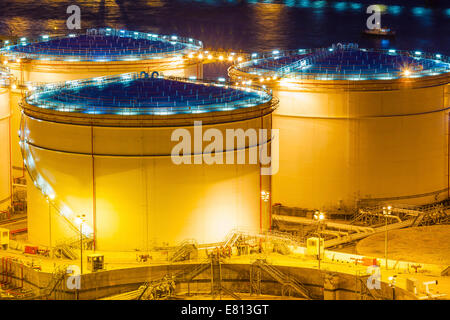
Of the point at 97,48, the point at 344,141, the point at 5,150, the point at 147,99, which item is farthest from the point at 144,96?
the point at 97,48

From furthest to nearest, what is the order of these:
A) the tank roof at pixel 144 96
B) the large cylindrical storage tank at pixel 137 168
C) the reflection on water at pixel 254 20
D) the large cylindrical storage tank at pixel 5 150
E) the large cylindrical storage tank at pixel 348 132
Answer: the reflection on water at pixel 254 20 → the large cylindrical storage tank at pixel 348 132 → the large cylindrical storage tank at pixel 5 150 → the tank roof at pixel 144 96 → the large cylindrical storage tank at pixel 137 168

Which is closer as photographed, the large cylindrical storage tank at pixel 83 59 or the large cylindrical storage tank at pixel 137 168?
the large cylindrical storage tank at pixel 137 168

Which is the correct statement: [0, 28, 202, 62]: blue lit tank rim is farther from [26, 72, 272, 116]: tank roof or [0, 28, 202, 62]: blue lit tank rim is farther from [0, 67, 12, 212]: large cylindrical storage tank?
[26, 72, 272, 116]: tank roof

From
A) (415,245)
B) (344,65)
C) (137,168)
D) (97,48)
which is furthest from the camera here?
(97,48)

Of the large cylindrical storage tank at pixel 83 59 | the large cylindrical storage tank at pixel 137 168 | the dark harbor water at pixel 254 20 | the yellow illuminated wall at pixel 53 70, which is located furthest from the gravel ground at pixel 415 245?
the dark harbor water at pixel 254 20

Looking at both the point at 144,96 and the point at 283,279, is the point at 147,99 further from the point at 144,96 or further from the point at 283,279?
the point at 283,279

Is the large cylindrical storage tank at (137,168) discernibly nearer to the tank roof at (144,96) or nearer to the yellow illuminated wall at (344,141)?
the tank roof at (144,96)

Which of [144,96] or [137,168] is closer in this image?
[137,168]

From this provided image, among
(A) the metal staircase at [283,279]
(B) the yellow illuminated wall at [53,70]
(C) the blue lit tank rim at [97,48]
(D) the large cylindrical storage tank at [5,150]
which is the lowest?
(A) the metal staircase at [283,279]
